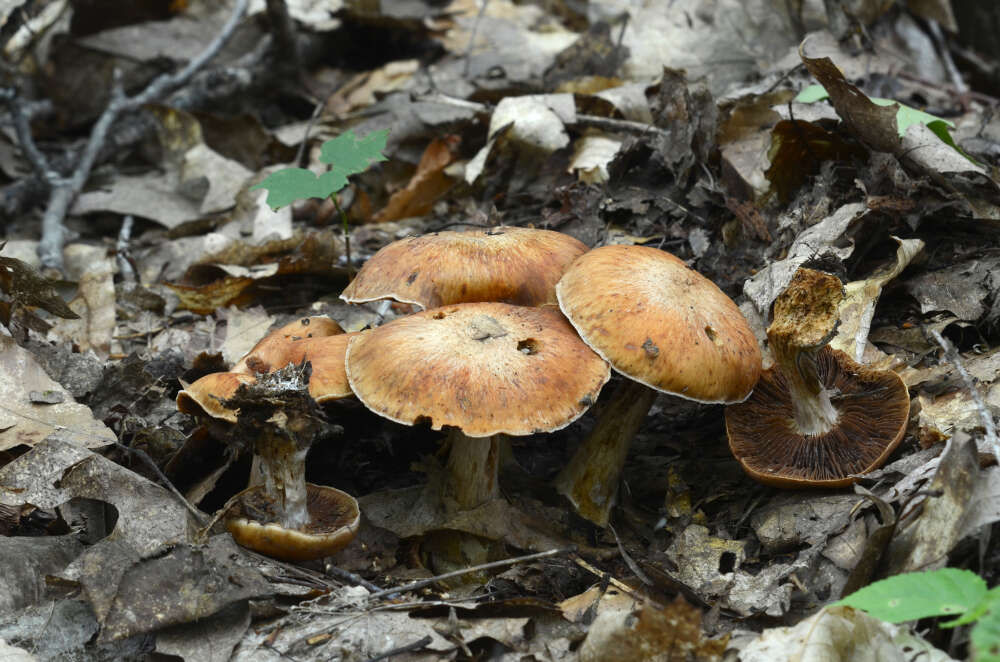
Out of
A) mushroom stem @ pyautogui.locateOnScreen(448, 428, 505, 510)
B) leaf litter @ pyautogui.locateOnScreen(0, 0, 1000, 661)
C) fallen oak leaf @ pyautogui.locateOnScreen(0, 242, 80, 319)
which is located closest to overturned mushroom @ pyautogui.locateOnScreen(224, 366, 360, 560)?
leaf litter @ pyautogui.locateOnScreen(0, 0, 1000, 661)

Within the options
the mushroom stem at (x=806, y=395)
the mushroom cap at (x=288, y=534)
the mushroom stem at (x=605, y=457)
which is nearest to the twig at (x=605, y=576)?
the mushroom stem at (x=605, y=457)

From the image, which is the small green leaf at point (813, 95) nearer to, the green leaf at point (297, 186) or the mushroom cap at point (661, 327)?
the mushroom cap at point (661, 327)

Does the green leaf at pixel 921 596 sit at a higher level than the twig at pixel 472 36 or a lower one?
higher

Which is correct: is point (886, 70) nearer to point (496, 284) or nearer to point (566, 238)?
point (566, 238)

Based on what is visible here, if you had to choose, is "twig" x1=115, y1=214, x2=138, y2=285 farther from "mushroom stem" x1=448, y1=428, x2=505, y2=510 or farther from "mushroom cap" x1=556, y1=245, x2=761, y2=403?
"mushroom cap" x1=556, y1=245, x2=761, y2=403

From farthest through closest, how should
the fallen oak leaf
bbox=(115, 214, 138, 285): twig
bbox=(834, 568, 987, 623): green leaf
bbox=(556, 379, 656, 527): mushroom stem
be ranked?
bbox=(115, 214, 138, 285): twig
the fallen oak leaf
bbox=(556, 379, 656, 527): mushroom stem
bbox=(834, 568, 987, 623): green leaf

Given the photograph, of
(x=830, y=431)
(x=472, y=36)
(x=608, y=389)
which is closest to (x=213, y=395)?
(x=608, y=389)
